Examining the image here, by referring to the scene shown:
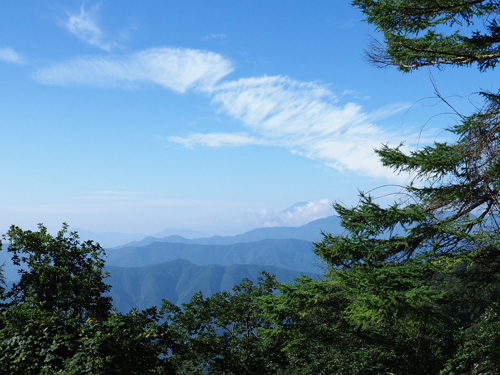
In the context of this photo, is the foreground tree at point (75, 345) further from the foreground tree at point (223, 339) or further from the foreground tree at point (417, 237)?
the foreground tree at point (223, 339)

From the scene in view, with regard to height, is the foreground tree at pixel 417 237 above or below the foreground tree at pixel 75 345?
above

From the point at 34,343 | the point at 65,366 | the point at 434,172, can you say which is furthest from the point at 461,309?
the point at 34,343

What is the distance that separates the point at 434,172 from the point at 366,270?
3.02 meters

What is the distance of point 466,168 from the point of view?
23.1 ft

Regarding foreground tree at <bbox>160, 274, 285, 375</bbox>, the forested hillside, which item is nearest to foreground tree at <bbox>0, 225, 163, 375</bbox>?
the forested hillside

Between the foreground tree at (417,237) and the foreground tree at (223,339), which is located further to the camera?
the foreground tree at (223,339)

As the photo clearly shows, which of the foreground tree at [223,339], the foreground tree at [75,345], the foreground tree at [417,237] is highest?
the foreground tree at [417,237]

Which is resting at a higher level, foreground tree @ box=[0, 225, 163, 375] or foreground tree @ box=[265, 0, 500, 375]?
foreground tree @ box=[265, 0, 500, 375]

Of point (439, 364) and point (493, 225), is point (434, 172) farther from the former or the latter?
point (439, 364)

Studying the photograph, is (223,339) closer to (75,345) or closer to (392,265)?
(75,345)

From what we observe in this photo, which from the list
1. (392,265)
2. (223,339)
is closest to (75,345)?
(392,265)

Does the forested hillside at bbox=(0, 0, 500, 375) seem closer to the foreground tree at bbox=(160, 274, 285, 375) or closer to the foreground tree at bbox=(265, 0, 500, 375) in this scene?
the foreground tree at bbox=(265, 0, 500, 375)

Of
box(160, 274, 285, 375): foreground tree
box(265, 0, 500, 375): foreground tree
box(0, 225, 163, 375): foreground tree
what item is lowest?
box(160, 274, 285, 375): foreground tree

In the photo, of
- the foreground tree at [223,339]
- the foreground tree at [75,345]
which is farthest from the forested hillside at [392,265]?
the foreground tree at [223,339]
